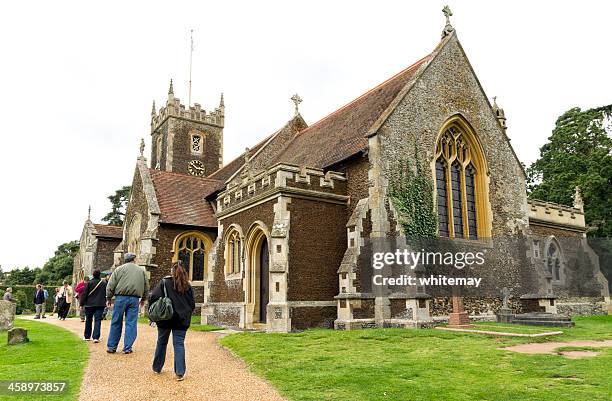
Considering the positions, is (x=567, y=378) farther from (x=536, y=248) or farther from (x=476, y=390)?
(x=536, y=248)

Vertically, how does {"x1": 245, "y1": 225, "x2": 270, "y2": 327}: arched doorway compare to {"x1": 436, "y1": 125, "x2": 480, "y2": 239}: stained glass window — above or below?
below

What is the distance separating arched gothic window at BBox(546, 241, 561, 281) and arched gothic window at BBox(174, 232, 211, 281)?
1617 cm

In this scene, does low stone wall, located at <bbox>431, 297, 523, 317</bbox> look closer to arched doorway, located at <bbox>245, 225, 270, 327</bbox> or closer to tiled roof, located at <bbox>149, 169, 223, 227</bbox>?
arched doorway, located at <bbox>245, 225, 270, 327</bbox>

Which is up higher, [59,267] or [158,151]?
[158,151]

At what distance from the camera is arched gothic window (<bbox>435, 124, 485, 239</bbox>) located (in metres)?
16.6

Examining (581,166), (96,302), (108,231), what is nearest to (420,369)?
(96,302)

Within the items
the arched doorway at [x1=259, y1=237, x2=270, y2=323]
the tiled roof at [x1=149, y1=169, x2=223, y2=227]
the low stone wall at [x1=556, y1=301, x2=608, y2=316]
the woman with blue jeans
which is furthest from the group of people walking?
the low stone wall at [x1=556, y1=301, x2=608, y2=316]

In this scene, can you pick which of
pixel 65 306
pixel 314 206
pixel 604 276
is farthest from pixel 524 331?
pixel 65 306

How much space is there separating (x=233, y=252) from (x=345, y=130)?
6443 millimetres

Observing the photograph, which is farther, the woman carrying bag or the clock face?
the clock face

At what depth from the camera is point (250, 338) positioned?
11734mm

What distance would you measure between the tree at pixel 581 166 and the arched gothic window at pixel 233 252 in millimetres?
22301

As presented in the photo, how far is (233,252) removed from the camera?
58.1ft

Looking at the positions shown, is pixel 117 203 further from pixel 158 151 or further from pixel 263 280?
pixel 263 280
